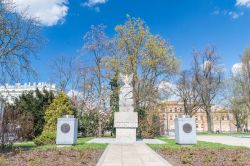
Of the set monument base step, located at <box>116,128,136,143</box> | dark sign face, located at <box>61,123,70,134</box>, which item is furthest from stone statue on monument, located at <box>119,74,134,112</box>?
dark sign face, located at <box>61,123,70,134</box>

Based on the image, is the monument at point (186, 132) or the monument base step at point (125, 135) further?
the monument base step at point (125, 135)

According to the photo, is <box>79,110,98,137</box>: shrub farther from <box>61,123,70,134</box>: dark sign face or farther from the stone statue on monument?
<box>61,123,70,134</box>: dark sign face

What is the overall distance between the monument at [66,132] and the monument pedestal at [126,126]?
2.66m

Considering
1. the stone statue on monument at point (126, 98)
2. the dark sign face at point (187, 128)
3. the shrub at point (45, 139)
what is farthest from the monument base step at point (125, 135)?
the shrub at point (45, 139)

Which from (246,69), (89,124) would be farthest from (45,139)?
(246,69)

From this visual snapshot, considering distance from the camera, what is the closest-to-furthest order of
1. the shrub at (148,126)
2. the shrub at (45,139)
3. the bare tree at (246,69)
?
the shrub at (45,139), the shrub at (148,126), the bare tree at (246,69)

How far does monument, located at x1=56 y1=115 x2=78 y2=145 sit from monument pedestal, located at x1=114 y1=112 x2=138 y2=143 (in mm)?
2656

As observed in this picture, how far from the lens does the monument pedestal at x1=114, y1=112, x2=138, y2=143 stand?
13.9 m

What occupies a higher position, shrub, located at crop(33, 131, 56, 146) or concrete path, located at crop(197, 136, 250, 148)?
shrub, located at crop(33, 131, 56, 146)

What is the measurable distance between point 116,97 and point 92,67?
4.86 meters

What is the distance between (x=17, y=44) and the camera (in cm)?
1292

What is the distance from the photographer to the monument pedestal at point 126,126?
13914 millimetres

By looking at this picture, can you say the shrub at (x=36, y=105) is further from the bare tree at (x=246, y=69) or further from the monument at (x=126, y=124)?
the bare tree at (x=246, y=69)

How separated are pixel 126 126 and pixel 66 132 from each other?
3.50 m
